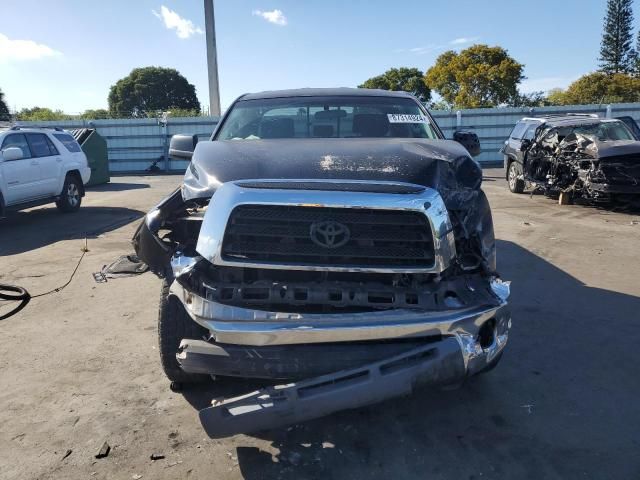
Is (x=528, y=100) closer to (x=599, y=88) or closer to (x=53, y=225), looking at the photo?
(x=599, y=88)

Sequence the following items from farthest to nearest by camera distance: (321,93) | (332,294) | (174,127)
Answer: (174,127)
(321,93)
(332,294)

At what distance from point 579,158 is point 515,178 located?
2843mm

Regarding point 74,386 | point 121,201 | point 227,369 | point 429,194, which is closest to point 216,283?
point 227,369

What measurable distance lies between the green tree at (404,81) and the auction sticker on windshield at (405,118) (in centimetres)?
5735

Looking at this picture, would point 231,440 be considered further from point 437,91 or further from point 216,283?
point 437,91

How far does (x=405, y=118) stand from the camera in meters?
4.43

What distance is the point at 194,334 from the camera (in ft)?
9.92

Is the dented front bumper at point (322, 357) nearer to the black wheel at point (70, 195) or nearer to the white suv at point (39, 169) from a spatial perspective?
the white suv at point (39, 169)

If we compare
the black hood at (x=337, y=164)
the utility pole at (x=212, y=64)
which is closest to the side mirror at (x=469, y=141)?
the black hood at (x=337, y=164)

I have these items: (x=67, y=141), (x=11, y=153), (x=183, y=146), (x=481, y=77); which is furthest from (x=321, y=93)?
(x=481, y=77)

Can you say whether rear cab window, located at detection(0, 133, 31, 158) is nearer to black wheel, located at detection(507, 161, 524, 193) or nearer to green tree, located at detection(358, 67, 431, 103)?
black wheel, located at detection(507, 161, 524, 193)

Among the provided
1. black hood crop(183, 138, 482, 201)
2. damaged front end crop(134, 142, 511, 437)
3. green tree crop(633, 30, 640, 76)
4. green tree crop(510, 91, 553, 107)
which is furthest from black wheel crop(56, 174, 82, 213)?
green tree crop(633, 30, 640, 76)

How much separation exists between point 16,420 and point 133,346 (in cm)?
→ 110

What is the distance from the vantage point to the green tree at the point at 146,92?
6250 cm
